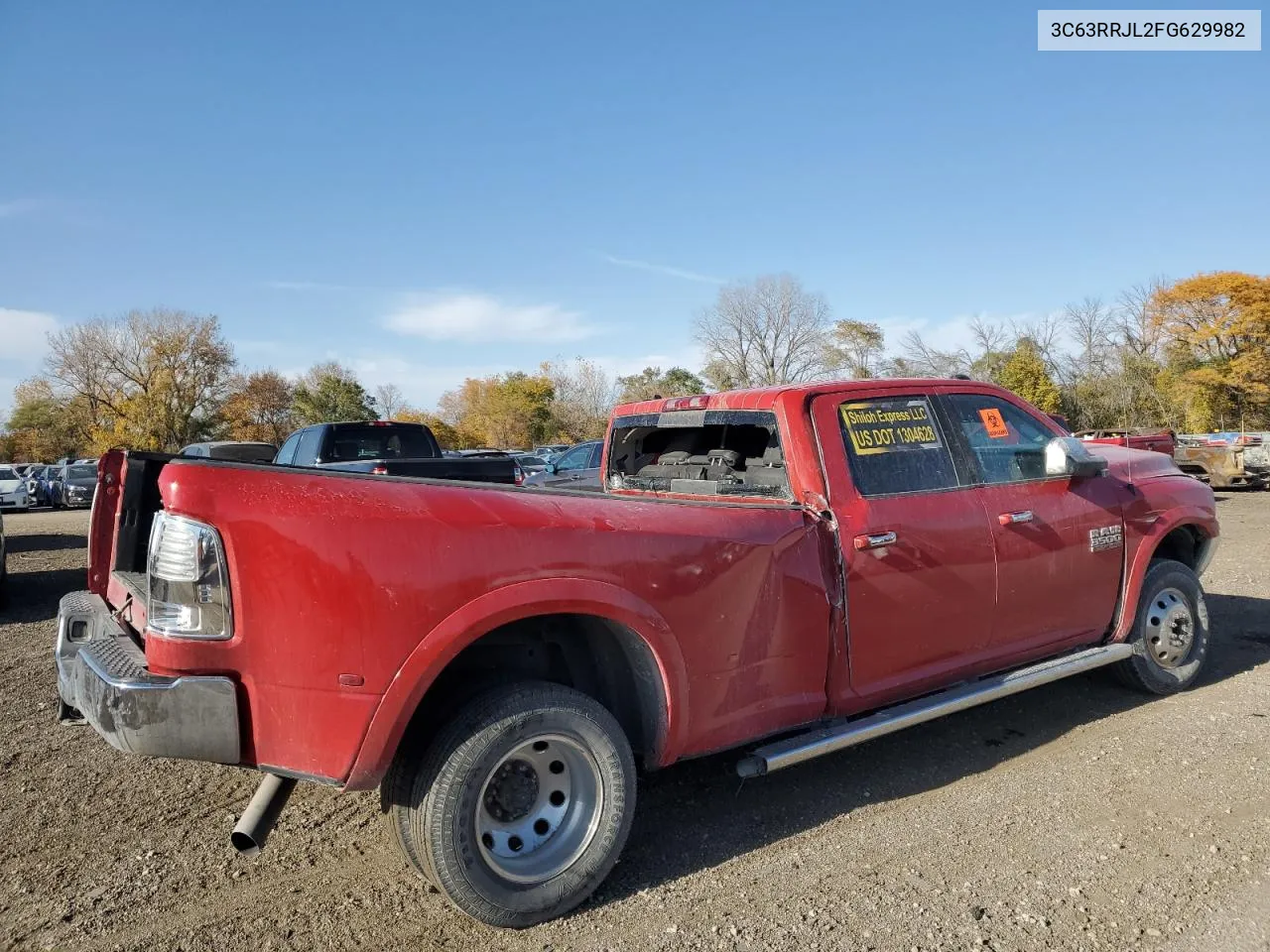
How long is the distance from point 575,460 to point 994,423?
1230 centimetres

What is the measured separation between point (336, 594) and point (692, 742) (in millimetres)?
1439

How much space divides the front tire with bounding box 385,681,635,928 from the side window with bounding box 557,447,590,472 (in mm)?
12884

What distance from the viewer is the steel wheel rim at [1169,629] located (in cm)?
494

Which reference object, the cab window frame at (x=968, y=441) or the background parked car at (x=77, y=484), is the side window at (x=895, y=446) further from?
the background parked car at (x=77, y=484)

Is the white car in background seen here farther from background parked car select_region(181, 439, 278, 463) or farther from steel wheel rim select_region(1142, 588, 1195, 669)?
steel wheel rim select_region(1142, 588, 1195, 669)

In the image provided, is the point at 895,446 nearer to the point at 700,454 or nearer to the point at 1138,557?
the point at 700,454

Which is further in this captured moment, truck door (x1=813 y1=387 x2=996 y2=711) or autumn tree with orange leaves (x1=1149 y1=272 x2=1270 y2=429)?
autumn tree with orange leaves (x1=1149 y1=272 x2=1270 y2=429)

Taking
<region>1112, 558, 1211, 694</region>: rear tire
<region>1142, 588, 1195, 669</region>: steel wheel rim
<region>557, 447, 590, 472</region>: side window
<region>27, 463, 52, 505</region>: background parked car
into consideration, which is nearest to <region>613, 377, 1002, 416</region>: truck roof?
<region>1112, 558, 1211, 694</region>: rear tire

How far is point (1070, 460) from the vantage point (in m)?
4.23

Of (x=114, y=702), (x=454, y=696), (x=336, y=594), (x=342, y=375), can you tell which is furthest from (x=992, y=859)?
(x=342, y=375)

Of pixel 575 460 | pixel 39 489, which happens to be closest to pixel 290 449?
pixel 575 460

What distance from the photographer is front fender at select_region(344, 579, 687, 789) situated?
2.60 m

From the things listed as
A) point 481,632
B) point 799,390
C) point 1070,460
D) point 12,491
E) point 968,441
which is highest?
point 799,390

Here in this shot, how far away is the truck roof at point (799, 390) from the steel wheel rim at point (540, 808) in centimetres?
179
